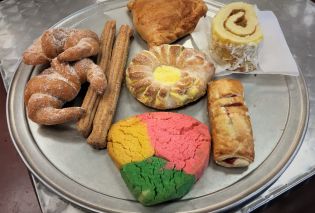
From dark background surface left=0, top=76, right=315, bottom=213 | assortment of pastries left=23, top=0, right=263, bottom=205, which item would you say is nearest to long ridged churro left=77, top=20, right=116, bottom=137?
assortment of pastries left=23, top=0, right=263, bottom=205

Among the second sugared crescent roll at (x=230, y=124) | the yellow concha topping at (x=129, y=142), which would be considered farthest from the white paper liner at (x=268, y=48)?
the yellow concha topping at (x=129, y=142)

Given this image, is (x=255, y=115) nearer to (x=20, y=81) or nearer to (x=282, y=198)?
(x=282, y=198)

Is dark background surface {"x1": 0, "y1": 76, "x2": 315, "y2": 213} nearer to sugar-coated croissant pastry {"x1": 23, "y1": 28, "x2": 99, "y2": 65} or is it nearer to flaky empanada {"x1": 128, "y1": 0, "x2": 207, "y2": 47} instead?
sugar-coated croissant pastry {"x1": 23, "y1": 28, "x2": 99, "y2": 65}

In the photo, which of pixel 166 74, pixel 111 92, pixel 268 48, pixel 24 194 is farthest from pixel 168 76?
pixel 24 194

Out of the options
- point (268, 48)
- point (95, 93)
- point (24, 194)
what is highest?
point (95, 93)

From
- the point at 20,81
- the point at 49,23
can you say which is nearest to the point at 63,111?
the point at 20,81

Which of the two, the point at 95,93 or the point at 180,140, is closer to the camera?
the point at 180,140

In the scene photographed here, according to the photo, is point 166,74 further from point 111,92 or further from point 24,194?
point 24,194
